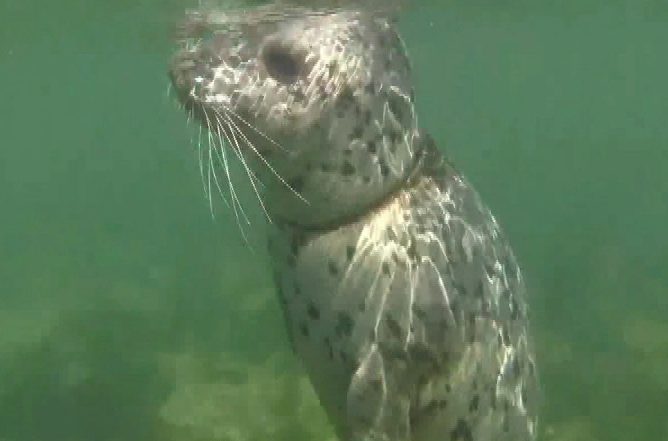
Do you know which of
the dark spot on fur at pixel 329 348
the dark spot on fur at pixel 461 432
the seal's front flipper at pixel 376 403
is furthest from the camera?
the dark spot on fur at pixel 461 432

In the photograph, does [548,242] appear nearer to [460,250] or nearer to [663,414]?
[663,414]

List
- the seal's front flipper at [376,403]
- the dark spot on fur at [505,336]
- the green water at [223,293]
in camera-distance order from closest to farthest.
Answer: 1. the seal's front flipper at [376,403]
2. the dark spot on fur at [505,336]
3. the green water at [223,293]

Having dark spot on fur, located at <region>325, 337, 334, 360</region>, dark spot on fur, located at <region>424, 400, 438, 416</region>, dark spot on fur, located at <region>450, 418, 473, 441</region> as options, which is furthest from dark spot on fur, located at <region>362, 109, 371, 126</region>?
dark spot on fur, located at <region>450, 418, 473, 441</region>

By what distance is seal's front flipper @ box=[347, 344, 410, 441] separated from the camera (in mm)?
3555

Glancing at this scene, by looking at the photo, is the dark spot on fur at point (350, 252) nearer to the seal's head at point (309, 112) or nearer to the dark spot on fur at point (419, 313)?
the seal's head at point (309, 112)

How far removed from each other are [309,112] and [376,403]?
1.29 meters

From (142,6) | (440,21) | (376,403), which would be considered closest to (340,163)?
(376,403)

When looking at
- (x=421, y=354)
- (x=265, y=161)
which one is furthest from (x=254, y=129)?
(x=421, y=354)

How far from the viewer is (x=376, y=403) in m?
3.56

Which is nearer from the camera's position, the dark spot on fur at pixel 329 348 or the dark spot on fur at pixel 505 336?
the dark spot on fur at pixel 329 348

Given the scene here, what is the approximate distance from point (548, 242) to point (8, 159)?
76.3 metres

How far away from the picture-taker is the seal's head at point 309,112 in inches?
137

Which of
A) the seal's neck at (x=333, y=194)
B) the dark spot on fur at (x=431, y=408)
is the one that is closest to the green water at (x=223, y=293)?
the seal's neck at (x=333, y=194)

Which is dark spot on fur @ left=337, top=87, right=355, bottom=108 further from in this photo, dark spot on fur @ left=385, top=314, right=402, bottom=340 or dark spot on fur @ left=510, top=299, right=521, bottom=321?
dark spot on fur @ left=510, top=299, right=521, bottom=321
